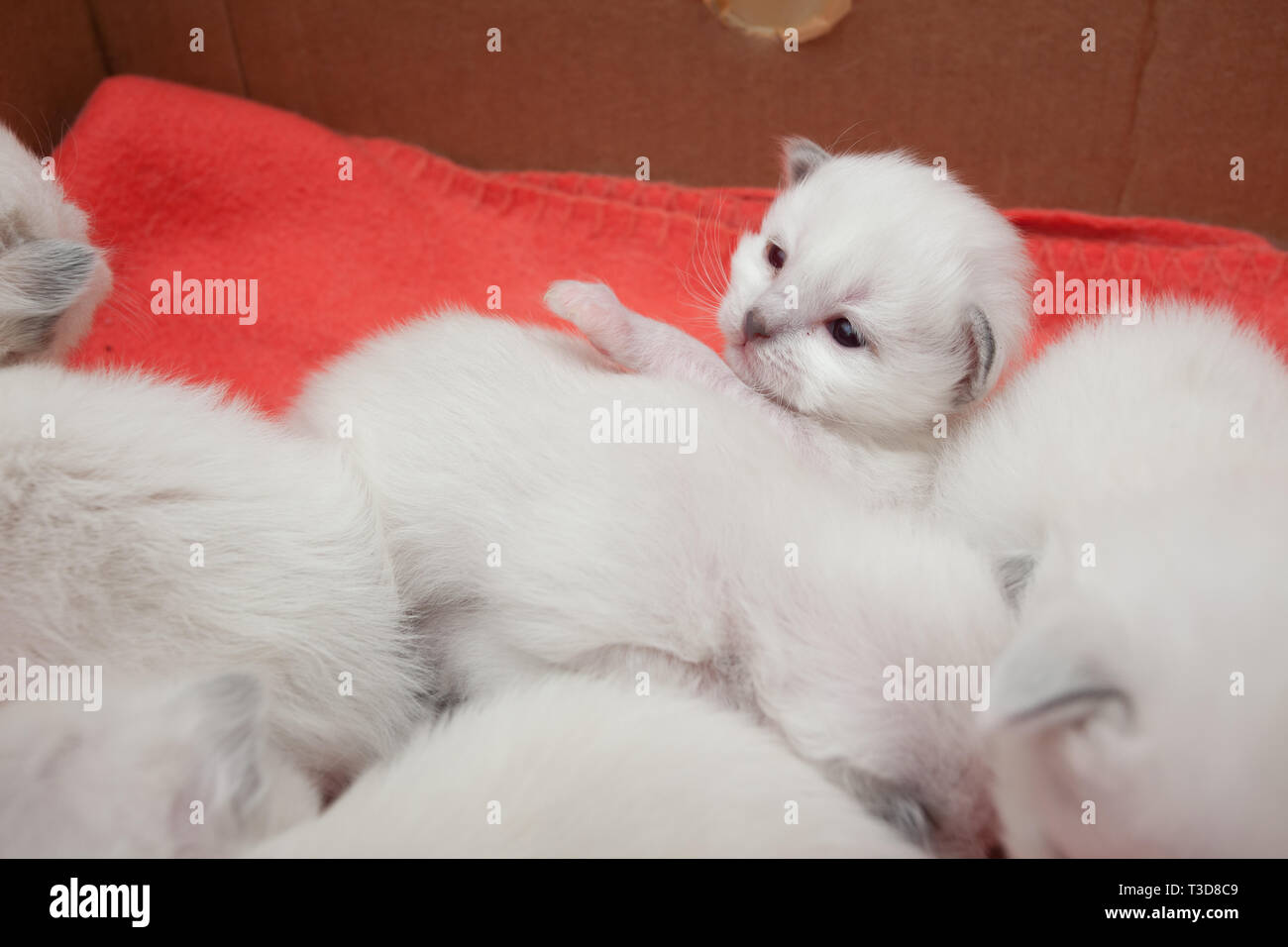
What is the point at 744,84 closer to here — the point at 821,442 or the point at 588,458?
the point at 821,442

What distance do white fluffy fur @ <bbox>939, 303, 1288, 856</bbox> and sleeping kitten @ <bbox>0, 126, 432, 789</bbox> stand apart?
2.90ft

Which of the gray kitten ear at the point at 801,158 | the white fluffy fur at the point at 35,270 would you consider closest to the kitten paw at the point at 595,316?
the gray kitten ear at the point at 801,158

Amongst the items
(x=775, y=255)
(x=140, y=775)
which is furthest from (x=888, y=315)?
(x=140, y=775)

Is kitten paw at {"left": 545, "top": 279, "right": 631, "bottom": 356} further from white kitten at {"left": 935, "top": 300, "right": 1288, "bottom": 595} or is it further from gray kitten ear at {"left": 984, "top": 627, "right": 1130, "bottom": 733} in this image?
gray kitten ear at {"left": 984, "top": 627, "right": 1130, "bottom": 733}

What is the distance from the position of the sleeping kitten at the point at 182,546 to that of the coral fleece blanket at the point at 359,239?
0.66 m

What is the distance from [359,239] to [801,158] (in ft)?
3.43

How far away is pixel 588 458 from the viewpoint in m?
1.53

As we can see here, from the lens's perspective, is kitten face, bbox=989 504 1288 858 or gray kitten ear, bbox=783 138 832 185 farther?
gray kitten ear, bbox=783 138 832 185

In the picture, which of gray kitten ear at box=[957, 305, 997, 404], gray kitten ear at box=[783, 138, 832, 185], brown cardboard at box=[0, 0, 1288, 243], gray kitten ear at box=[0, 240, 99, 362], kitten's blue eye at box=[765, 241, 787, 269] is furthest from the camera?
brown cardboard at box=[0, 0, 1288, 243]

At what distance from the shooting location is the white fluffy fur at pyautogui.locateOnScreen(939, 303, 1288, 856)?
1041mm

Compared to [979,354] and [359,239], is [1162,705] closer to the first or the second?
[979,354]

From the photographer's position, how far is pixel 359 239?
253cm

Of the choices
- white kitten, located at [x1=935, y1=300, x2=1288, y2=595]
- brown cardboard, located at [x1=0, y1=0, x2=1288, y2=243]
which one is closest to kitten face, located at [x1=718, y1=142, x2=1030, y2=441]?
white kitten, located at [x1=935, y1=300, x2=1288, y2=595]
